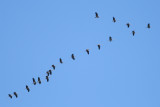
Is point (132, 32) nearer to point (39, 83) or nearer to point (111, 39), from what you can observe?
point (111, 39)

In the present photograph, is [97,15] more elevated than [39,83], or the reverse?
[97,15]

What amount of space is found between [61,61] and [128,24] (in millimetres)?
9570

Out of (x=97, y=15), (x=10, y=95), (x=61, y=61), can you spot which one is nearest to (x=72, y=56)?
(x=61, y=61)

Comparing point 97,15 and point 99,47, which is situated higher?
point 97,15

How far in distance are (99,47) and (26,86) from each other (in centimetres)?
1043

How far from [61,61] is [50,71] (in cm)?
192

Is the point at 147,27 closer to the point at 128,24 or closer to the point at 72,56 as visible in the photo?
the point at 128,24

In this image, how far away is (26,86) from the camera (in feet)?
177

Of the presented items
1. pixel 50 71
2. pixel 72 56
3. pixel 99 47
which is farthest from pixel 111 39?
pixel 50 71

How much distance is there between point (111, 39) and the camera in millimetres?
52781

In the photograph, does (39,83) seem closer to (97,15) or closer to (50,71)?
(50,71)

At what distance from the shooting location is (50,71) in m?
54.1

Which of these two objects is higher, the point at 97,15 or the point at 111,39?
the point at 97,15

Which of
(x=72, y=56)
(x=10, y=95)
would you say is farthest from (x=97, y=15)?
(x=10, y=95)
